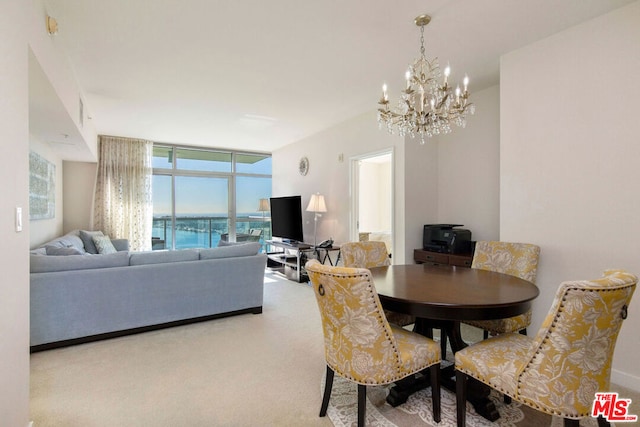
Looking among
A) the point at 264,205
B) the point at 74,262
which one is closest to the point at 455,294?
the point at 74,262

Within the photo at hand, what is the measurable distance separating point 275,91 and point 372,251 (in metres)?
2.20

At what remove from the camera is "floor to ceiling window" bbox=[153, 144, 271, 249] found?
664cm

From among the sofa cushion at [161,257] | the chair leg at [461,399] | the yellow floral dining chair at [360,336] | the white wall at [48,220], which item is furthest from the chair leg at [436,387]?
the white wall at [48,220]

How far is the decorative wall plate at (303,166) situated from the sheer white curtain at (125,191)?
3.06 meters

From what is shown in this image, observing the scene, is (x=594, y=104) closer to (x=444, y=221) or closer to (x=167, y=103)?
(x=444, y=221)

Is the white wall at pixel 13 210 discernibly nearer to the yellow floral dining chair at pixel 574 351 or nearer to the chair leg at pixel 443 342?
the yellow floral dining chair at pixel 574 351

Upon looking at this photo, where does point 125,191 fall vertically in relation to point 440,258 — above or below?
above

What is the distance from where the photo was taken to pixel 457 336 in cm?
208

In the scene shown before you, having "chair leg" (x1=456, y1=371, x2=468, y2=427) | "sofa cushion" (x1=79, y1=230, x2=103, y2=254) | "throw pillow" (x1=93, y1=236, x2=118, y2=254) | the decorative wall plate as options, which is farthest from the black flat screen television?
"chair leg" (x1=456, y1=371, x2=468, y2=427)

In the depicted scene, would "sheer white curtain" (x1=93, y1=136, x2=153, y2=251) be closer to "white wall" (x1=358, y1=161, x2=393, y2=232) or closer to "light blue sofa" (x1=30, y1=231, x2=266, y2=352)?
"light blue sofa" (x1=30, y1=231, x2=266, y2=352)

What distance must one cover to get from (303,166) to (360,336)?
15.7 ft

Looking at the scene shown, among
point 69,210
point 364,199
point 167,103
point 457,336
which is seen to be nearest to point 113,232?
point 69,210

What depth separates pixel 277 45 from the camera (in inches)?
104

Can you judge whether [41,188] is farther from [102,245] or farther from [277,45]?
[277,45]
